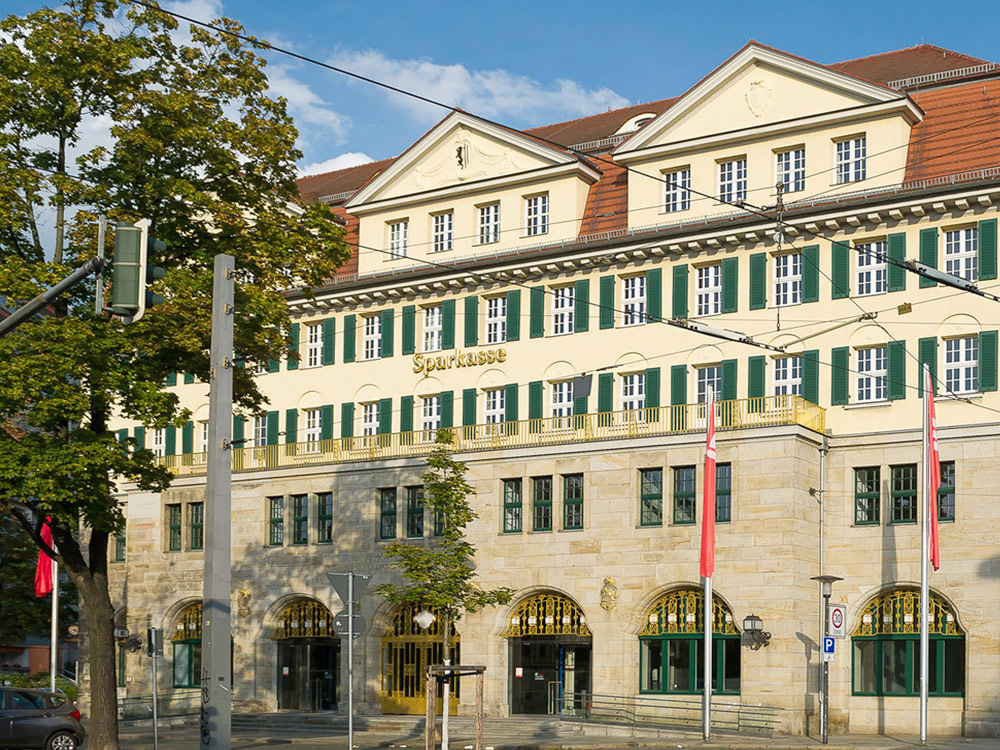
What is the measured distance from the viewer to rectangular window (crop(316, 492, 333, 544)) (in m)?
50.7

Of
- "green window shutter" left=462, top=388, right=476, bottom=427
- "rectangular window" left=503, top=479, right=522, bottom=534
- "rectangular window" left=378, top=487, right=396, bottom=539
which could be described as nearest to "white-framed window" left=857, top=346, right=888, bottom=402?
"rectangular window" left=503, top=479, right=522, bottom=534

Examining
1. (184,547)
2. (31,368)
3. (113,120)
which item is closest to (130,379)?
(31,368)

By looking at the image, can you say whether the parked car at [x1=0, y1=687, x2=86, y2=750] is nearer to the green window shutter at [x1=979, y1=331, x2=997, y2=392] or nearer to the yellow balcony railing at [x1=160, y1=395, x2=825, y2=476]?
the yellow balcony railing at [x1=160, y1=395, x2=825, y2=476]

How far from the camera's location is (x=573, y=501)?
148ft

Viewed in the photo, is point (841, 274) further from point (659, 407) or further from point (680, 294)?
point (659, 407)

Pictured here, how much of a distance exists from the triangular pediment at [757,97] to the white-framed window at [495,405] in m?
8.51

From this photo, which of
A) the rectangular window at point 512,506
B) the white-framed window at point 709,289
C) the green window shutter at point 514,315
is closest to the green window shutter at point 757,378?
the white-framed window at point 709,289

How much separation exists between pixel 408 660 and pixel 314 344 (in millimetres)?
11754

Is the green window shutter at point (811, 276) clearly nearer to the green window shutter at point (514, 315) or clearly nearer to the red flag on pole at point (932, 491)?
the red flag on pole at point (932, 491)

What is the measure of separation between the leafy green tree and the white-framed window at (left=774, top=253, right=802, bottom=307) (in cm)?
1553

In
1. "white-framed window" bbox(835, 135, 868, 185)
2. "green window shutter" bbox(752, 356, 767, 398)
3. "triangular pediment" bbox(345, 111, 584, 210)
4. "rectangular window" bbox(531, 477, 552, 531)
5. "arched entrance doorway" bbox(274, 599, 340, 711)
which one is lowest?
"arched entrance doorway" bbox(274, 599, 340, 711)

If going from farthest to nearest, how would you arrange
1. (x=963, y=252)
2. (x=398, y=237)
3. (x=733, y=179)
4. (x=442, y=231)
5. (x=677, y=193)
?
(x=398, y=237)
(x=442, y=231)
(x=677, y=193)
(x=733, y=179)
(x=963, y=252)

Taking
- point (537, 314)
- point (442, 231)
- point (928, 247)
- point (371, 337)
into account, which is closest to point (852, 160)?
point (928, 247)

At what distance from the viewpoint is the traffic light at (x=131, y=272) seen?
1577 cm
